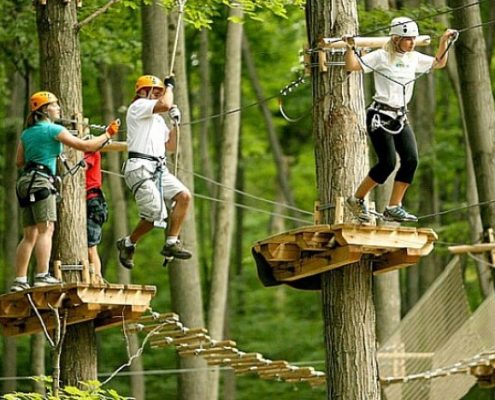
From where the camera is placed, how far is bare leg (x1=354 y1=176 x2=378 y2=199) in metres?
8.05

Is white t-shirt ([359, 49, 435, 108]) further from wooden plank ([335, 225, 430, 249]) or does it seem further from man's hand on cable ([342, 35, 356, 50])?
wooden plank ([335, 225, 430, 249])

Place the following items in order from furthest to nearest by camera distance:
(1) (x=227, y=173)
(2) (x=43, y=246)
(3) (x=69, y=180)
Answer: (1) (x=227, y=173) → (3) (x=69, y=180) → (2) (x=43, y=246)

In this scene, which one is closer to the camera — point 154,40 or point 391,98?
point 391,98

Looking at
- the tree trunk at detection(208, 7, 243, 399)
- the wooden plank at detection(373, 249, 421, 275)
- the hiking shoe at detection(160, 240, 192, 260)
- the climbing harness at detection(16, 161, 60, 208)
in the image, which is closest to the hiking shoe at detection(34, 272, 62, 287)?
the climbing harness at detection(16, 161, 60, 208)

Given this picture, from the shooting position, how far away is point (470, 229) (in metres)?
14.8

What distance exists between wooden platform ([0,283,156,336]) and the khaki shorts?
46cm

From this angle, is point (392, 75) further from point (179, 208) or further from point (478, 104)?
point (478, 104)

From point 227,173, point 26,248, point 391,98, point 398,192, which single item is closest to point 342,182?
point 398,192

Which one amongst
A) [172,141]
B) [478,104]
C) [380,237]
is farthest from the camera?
[478,104]

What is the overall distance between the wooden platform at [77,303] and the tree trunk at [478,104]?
153 inches

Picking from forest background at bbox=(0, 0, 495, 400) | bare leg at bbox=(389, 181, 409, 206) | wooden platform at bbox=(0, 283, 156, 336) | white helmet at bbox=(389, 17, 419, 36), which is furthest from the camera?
forest background at bbox=(0, 0, 495, 400)

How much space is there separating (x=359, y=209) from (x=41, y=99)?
2153 millimetres

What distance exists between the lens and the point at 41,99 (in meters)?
8.68

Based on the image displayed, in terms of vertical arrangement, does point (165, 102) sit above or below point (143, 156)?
above
